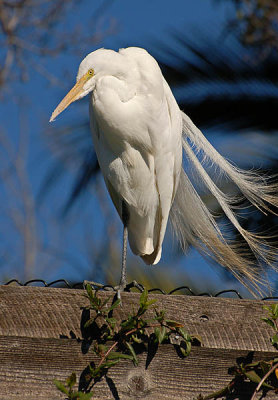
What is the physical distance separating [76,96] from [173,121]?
529mm

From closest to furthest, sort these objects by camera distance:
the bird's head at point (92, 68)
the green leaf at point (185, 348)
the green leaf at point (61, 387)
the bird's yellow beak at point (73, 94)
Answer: the green leaf at point (61, 387)
the green leaf at point (185, 348)
the bird's yellow beak at point (73, 94)
the bird's head at point (92, 68)

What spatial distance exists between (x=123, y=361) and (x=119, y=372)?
24 millimetres

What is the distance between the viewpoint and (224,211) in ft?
9.71

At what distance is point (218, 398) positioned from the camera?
1306 millimetres

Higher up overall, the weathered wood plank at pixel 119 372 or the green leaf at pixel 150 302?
the green leaf at pixel 150 302

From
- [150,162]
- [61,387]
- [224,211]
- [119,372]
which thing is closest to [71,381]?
[61,387]

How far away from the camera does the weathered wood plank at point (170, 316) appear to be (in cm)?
137

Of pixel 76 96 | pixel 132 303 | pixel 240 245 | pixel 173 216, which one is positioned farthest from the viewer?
pixel 173 216

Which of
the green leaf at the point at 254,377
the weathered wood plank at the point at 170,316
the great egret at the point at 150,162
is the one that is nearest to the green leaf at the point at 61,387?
the weathered wood plank at the point at 170,316

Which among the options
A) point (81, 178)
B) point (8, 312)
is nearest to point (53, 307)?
point (8, 312)

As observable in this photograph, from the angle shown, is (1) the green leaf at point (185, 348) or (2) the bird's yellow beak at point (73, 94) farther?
(2) the bird's yellow beak at point (73, 94)

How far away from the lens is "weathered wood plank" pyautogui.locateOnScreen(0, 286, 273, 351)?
4.49 ft

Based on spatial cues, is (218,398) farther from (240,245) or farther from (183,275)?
(183,275)

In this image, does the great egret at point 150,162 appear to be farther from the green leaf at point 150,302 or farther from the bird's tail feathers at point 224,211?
the green leaf at point 150,302
